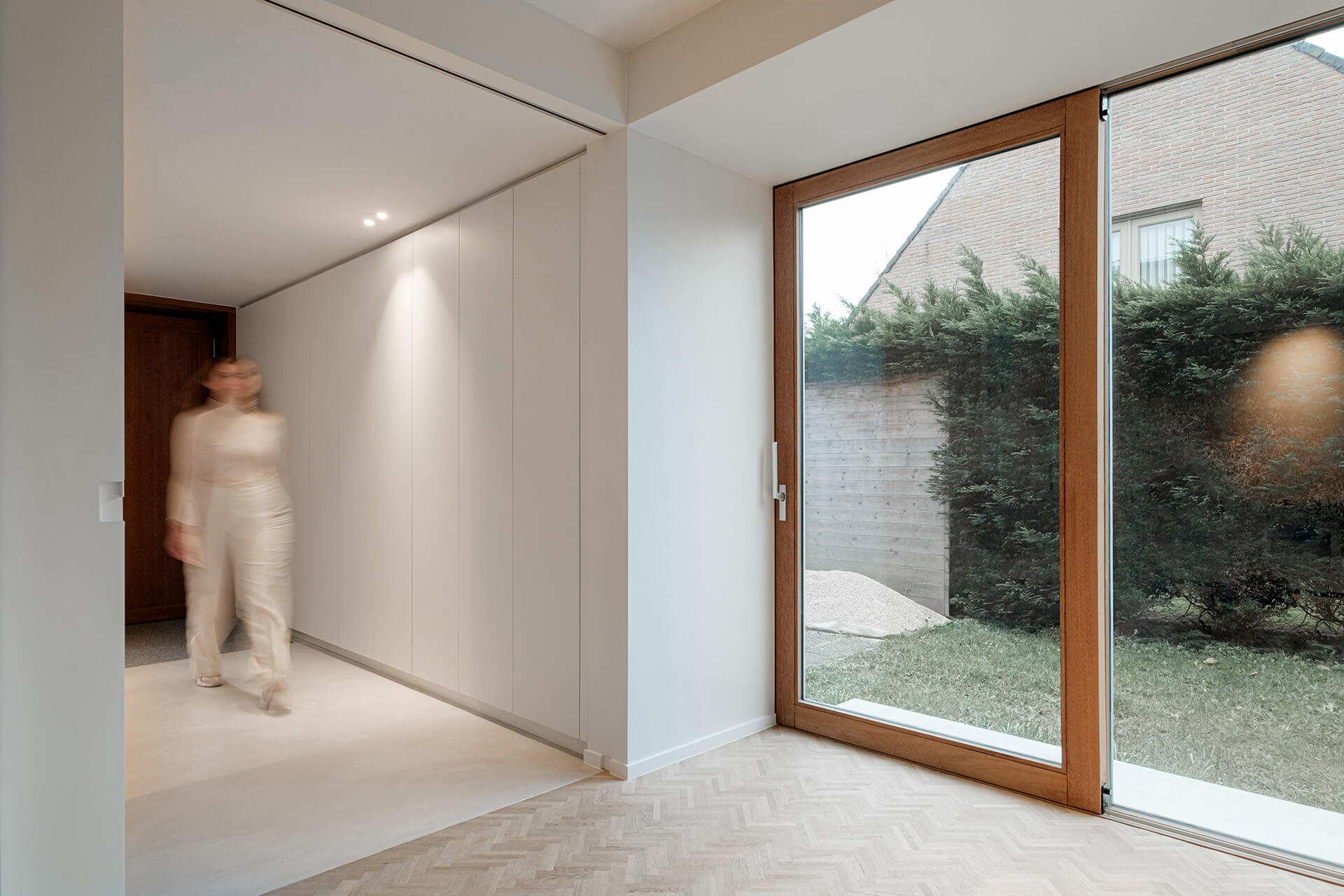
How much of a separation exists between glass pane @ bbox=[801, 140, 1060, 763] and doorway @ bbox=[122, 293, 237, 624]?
4.87 metres

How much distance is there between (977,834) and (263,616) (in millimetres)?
3328

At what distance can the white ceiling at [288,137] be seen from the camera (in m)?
2.52

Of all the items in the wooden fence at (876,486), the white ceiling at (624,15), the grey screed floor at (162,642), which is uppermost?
the white ceiling at (624,15)

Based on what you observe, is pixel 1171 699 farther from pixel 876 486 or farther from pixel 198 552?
pixel 198 552

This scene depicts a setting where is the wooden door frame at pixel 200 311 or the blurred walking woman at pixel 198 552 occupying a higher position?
the wooden door frame at pixel 200 311

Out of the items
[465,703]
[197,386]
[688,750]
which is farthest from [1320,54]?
[197,386]

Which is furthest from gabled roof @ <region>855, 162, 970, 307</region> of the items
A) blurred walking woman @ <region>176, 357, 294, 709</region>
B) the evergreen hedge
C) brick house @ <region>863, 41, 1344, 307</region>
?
blurred walking woman @ <region>176, 357, 294, 709</region>

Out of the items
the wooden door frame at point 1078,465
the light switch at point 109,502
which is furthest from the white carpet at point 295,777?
the wooden door frame at point 1078,465

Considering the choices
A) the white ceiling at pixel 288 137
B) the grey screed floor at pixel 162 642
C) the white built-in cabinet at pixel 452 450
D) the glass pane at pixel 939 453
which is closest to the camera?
the white ceiling at pixel 288 137

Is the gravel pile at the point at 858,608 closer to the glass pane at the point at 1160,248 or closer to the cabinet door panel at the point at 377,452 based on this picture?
the glass pane at the point at 1160,248

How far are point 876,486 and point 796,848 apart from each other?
1525 mm

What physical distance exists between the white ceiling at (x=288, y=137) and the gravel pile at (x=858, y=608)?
2201 millimetres

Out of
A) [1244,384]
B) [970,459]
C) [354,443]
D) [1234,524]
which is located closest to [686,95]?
[970,459]

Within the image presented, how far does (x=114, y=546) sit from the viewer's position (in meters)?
1.86
